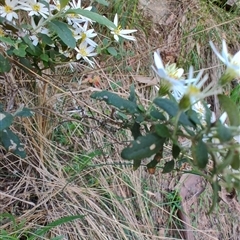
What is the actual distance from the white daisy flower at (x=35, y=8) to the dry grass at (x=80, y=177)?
16 centimetres

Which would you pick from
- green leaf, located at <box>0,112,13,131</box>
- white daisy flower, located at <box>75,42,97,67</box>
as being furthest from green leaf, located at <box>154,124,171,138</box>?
white daisy flower, located at <box>75,42,97,67</box>

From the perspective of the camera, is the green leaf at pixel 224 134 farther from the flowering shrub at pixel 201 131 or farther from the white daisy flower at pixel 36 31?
the white daisy flower at pixel 36 31

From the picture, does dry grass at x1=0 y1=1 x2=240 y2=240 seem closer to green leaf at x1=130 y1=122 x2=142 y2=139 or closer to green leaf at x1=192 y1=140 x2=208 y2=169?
green leaf at x1=130 y1=122 x2=142 y2=139

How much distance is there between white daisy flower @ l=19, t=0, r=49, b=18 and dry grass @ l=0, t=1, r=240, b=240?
158mm

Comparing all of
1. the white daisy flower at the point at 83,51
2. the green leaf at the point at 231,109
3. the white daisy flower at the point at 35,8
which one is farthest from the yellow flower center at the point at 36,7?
the green leaf at the point at 231,109

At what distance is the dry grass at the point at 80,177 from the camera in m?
1.16

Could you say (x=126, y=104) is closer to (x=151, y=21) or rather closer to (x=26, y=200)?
(x=26, y=200)

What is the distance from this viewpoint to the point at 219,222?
1.51 meters

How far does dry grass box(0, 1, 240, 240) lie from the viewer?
3.82 feet

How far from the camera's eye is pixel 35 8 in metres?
0.94

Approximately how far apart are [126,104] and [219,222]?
906 millimetres

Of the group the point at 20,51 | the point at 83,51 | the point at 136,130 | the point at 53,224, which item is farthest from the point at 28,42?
the point at 53,224

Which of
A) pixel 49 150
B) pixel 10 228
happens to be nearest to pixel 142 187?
pixel 49 150

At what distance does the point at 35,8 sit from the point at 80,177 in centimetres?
50
